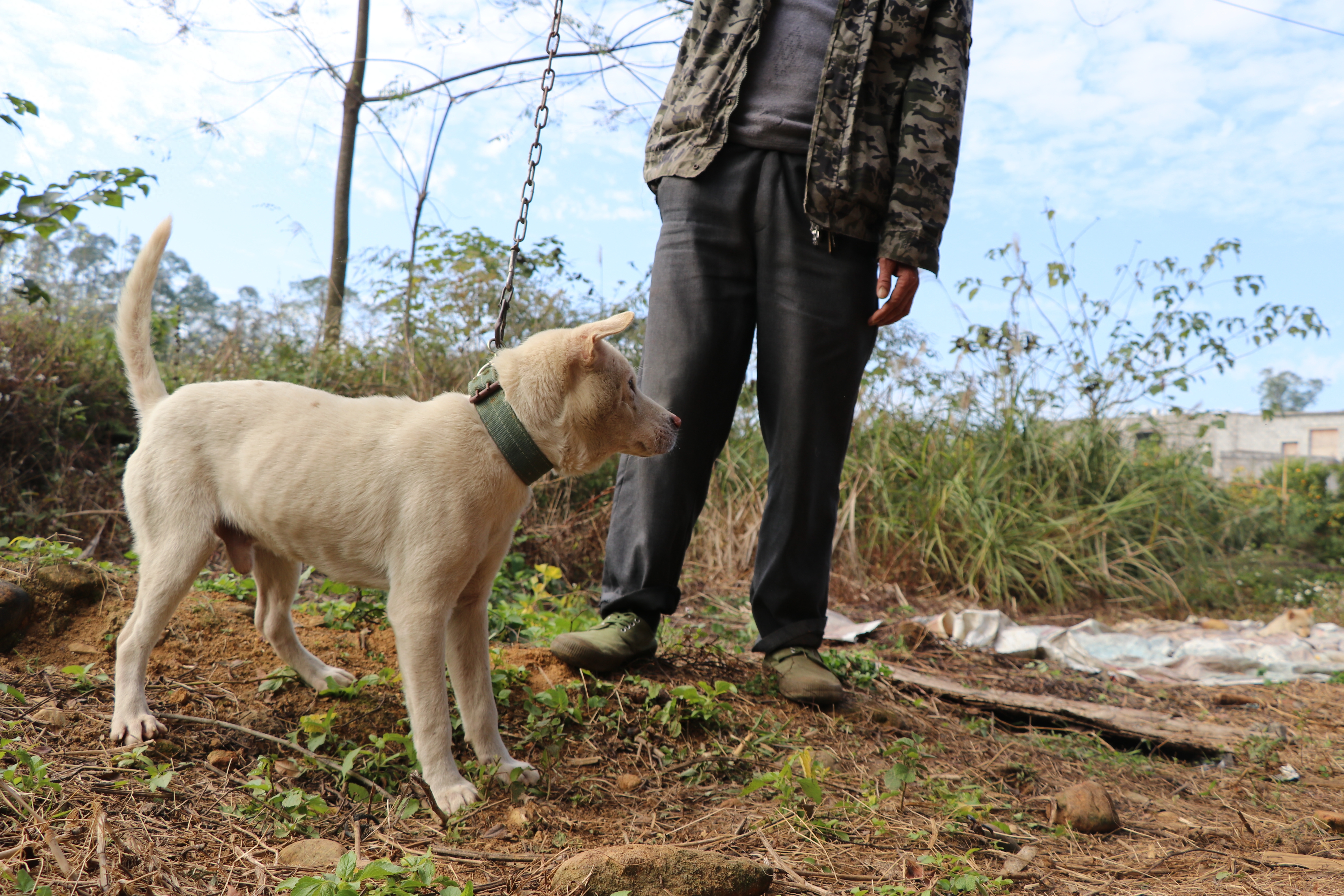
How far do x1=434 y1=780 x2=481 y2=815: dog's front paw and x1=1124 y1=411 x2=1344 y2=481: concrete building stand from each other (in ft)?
25.3

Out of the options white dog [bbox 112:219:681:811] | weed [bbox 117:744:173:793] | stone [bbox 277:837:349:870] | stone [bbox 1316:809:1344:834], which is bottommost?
stone [bbox 1316:809:1344:834]

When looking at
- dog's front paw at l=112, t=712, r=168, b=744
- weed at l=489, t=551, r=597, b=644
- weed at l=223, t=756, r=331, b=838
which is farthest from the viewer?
weed at l=489, t=551, r=597, b=644

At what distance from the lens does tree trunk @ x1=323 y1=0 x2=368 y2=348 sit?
26.0 feet

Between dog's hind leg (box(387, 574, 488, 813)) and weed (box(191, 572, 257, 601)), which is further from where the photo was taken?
weed (box(191, 572, 257, 601))

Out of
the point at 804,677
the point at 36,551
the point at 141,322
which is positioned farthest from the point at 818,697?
the point at 36,551

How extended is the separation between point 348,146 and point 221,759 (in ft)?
23.7

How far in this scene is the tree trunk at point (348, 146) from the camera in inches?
312

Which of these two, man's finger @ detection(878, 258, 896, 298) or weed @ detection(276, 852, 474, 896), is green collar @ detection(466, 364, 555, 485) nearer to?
weed @ detection(276, 852, 474, 896)

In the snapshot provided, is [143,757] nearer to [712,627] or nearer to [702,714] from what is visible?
[702,714]

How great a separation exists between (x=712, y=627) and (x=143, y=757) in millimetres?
2974

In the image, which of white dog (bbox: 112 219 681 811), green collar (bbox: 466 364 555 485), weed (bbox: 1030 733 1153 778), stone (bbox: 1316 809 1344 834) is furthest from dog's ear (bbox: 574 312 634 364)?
stone (bbox: 1316 809 1344 834)

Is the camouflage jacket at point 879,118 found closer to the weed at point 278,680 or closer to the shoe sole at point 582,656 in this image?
the shoe sole at point 582,656

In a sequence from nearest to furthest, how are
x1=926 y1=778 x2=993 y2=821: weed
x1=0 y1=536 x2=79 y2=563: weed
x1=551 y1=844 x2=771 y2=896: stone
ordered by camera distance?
x1=551 y1=844 x2=771 y2=896: stone
x1=926 y1=778 x2=993 y2=821: weed
x1=0 y1=536 x2=79 y2=563: weed

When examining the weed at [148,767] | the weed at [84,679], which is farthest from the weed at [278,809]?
the weed at [84,679]
